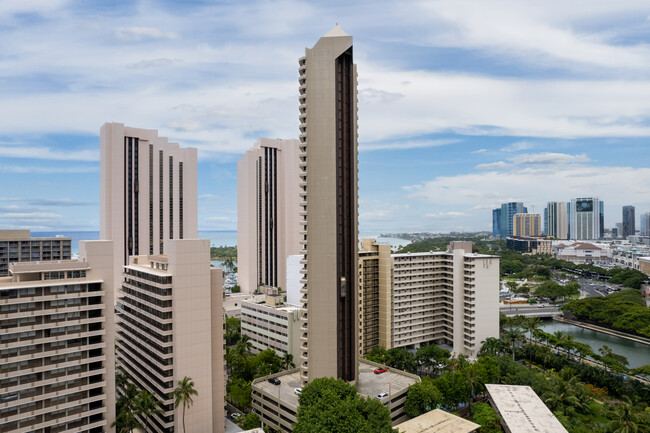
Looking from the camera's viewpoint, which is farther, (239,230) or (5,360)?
(239,230)

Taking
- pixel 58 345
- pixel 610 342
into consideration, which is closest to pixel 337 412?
pixel 58 345

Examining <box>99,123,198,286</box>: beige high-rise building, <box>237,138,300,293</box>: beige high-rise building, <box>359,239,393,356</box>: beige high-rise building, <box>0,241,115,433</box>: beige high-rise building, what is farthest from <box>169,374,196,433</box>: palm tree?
<box>237,138,300,293</box>: beige high-rise building

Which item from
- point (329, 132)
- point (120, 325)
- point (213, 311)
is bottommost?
point (120, 325)

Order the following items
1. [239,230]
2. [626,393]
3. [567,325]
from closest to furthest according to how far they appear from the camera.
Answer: [626,393], [567,325], [239,230]

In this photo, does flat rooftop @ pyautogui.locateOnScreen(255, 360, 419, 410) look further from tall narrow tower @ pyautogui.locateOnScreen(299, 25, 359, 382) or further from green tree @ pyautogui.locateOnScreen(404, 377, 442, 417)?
tall narrow tower @ pyautogui.locateOnScreen(299, 25, 359, 382)

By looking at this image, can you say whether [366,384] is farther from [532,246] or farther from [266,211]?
[532,246]

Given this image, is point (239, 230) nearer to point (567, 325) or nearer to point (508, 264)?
point (567, 325)

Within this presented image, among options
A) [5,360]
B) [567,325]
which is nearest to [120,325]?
[5,360]
